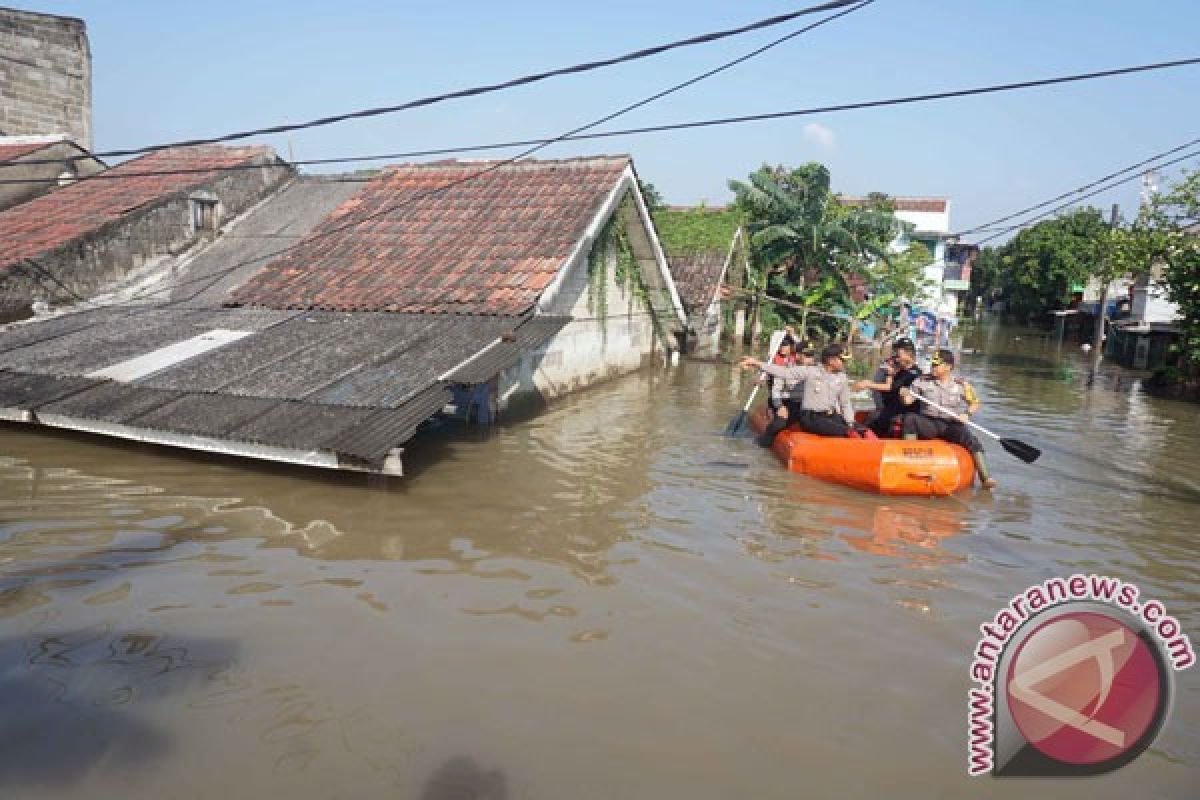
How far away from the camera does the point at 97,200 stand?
15773 mm

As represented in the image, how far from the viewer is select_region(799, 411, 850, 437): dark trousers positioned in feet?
32.0

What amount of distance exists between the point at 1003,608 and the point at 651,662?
115 inches

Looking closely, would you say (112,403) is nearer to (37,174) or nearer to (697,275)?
(37,174)

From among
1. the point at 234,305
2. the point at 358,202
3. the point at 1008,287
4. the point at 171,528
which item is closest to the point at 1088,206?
the point at 1008,287

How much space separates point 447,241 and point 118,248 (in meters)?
6.40

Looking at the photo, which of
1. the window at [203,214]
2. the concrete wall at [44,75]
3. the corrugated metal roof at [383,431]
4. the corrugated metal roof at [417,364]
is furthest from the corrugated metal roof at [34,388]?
the concrete wall at [44,75]

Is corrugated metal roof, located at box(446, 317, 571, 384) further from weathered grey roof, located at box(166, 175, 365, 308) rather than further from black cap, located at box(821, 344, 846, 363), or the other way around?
weathered grey roof, located at box(166, 175, 365, 308)

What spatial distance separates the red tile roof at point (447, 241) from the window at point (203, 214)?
9.98ft

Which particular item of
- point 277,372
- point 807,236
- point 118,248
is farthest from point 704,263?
point 277,372

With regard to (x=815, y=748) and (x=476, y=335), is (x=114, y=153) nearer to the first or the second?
(x=476, y=335)

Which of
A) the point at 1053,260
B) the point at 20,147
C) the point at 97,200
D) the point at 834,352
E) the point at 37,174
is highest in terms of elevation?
the point at 1053,260

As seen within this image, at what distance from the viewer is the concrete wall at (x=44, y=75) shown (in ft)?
66.7

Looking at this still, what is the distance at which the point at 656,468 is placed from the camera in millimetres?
9922

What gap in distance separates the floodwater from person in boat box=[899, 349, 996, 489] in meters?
0.73
